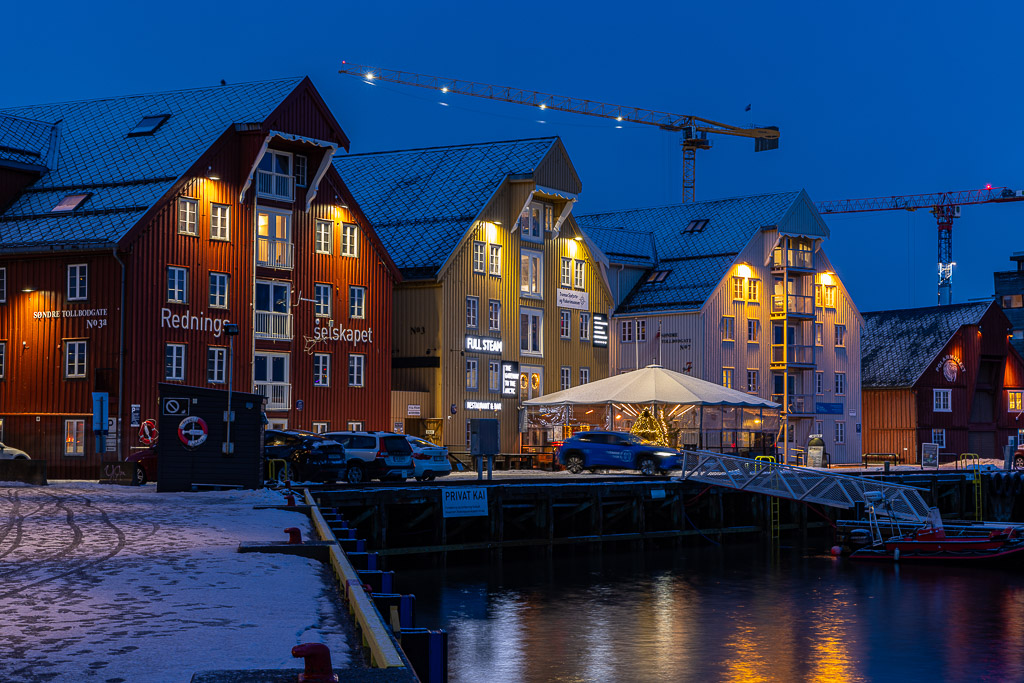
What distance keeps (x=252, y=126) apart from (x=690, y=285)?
29.5m

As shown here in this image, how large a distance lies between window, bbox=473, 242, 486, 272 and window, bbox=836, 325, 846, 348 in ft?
87.2

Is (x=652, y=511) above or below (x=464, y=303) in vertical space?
below

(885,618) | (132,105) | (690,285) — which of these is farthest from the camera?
(690,285)

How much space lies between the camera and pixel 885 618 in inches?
1202

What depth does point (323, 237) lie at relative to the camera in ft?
180

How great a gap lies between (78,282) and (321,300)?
10.1 m

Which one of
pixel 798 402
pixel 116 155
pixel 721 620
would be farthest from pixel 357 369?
pixel 798 402

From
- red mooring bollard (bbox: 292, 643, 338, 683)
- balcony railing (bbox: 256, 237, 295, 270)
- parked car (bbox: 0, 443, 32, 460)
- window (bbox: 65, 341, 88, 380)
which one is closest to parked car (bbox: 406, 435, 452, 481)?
balcony railing (bbox: 256, 237, 295, 270)

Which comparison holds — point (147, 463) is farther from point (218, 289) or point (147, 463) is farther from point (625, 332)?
point (625, 332)

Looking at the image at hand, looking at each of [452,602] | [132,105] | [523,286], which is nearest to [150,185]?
[132,105]

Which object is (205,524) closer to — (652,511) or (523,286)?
(652,511)

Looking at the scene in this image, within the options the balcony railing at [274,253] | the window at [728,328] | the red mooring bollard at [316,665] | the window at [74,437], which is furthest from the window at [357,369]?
the red mooring bollard at [316,665]

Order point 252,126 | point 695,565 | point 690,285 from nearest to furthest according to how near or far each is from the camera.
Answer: point 695,565, point 252,126, point 690,285

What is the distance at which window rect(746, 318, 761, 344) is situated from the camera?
73.8 m
